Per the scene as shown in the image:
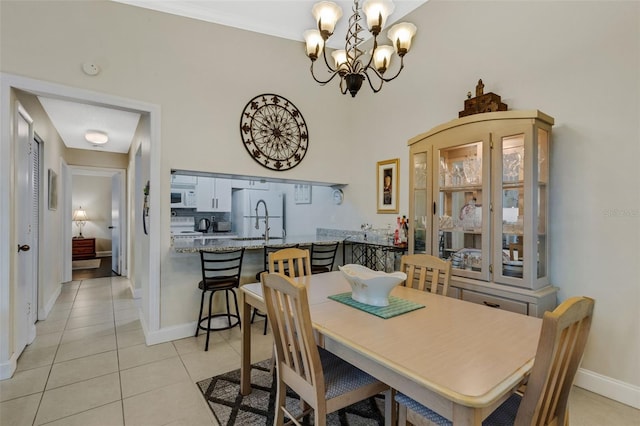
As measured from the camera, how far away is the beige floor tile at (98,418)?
185 cm

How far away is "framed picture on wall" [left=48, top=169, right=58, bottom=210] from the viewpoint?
162 inches

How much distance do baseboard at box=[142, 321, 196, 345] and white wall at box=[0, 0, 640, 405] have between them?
12cm

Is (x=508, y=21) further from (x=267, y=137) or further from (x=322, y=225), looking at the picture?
(x=322, y=225)

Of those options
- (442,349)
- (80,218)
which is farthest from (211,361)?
(80,218)

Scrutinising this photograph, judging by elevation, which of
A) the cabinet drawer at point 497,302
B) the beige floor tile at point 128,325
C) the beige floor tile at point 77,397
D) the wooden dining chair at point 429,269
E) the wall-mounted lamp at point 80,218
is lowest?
the beige floor tile at point 128,325

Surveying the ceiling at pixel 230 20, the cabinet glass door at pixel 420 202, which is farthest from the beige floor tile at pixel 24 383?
the cabinet glass door at pixel 420 202

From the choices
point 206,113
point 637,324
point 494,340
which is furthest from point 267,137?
point 637,324

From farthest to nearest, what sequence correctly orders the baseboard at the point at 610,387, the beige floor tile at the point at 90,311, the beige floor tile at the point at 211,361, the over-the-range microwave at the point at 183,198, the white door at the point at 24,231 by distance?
the over-the-range microwave at the point at 183,198, the beige floor tile at the point at 90,311, the white door at the point at 24,231, the beige floor tile at the point at 211,361, the baseboard at the point at 610,387

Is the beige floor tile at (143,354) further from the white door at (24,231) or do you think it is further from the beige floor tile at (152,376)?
the white door at (24,231)

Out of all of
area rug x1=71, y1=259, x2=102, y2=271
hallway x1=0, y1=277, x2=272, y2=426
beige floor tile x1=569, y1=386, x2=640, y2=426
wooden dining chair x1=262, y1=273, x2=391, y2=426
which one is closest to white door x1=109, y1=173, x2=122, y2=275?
area rug x1=71, y1=259, x2=102, y2=271

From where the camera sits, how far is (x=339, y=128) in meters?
4.19

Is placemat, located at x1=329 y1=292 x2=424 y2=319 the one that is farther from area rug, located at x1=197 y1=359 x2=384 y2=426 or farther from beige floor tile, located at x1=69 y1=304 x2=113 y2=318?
beige floor tile, located at x1=69 y1=304 x2=113 y2=318

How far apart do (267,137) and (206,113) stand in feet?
2.29

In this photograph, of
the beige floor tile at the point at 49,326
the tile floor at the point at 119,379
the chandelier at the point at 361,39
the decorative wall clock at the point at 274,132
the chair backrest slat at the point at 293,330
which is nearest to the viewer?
the chair backrest slat at the point at 293,330
